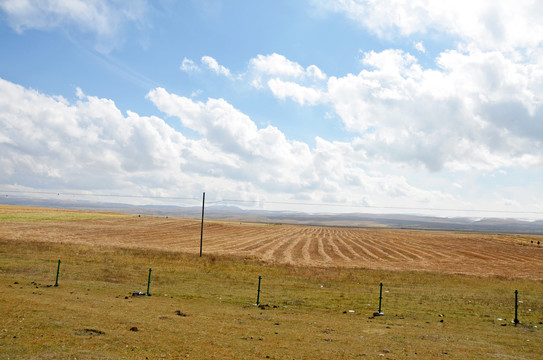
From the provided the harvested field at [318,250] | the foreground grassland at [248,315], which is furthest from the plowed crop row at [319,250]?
the foreground grassland at [248,315]

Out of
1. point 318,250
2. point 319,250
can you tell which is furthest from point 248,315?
point 319,250

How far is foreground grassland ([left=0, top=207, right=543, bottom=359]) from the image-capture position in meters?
13.6

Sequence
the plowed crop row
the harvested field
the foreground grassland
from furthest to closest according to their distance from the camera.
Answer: the plowed crop row < the harvested field < the foreground grassland

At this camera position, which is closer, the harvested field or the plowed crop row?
the harvested field

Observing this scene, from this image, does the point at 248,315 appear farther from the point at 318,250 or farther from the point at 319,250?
the point at 319,250

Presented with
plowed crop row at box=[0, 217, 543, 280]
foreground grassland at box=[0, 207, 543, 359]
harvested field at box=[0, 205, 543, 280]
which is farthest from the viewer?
plowed crop row at box=[0, 217, 543, 280]

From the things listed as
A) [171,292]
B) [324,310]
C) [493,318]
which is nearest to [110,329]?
[171,292]

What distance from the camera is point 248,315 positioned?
19703 millimetres

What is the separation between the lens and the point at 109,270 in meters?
32.3

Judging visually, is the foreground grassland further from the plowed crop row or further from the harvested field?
the harvested field

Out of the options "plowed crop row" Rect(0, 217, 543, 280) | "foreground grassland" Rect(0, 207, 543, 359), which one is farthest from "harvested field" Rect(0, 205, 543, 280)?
"foreground grassland" Rect(0, 207, 543, 359)

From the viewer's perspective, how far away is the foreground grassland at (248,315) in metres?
13.6

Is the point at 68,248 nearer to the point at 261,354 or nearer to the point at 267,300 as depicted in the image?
the point at 267,300

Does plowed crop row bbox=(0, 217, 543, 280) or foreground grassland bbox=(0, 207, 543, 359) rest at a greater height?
foreground grassland bbox=(0, 207, 543, 359)
